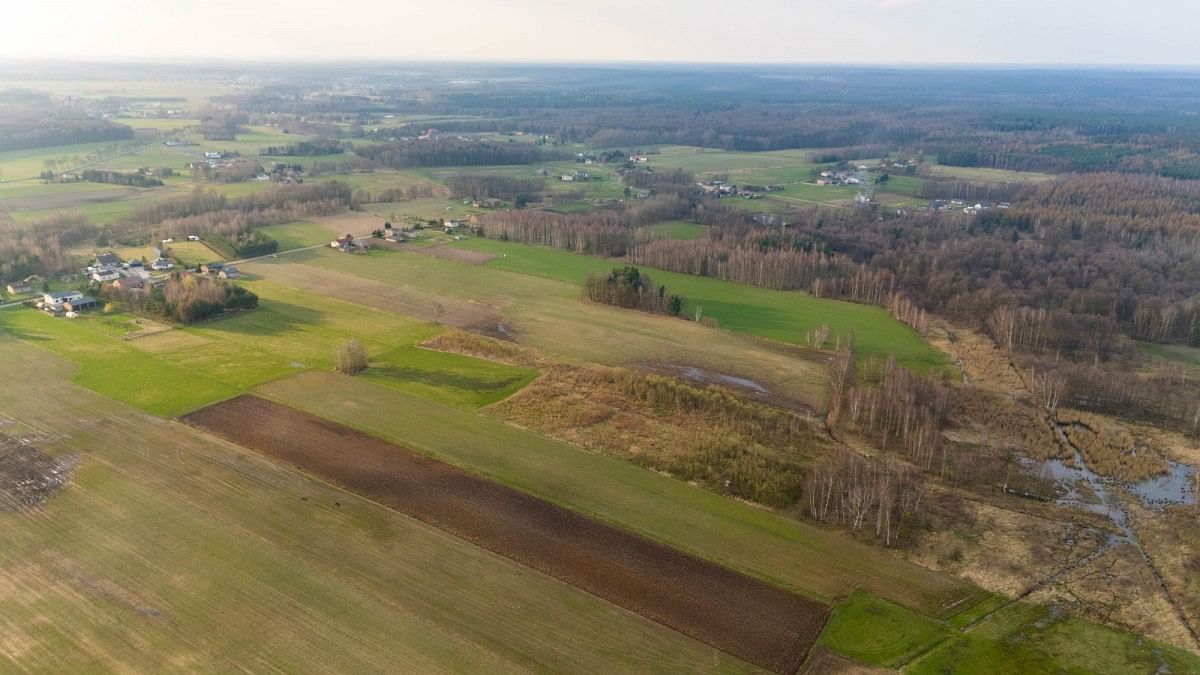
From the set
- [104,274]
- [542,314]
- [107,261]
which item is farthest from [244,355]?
[107,261]

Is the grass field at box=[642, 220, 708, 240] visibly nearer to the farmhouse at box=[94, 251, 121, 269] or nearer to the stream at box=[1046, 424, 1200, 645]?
the stream at box=[1046, 424, 1200, 645]

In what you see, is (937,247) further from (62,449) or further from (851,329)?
(62,449)

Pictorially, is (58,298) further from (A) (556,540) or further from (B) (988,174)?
(B) (988,174)

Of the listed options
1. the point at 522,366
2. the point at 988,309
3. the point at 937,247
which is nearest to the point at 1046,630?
the point at 522,366

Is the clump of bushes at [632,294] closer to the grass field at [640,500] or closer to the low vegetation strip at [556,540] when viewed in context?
the grass field at [640,500]

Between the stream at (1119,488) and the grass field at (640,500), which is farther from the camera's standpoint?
the stream at (1119,488)

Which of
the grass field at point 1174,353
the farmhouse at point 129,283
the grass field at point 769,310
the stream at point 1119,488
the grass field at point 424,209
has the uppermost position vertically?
the grass field at point 424,209

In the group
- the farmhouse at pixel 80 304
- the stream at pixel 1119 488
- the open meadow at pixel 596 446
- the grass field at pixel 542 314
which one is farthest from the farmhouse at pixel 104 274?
the stream at pixel 1119 488
